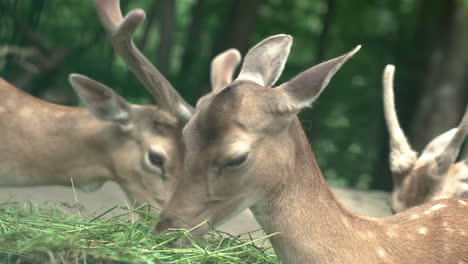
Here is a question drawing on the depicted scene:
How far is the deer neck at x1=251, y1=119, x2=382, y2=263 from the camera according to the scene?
120 inches

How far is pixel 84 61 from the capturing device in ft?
28.4

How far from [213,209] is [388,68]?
249cm

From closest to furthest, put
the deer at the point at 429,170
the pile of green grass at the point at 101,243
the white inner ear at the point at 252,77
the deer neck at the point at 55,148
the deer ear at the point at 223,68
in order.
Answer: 1. the pile of green grass at the point at 101,243
2. the white inner ear at the point at 252,77
3. the deer at the point at 429,170
4. the deer neck at the point at 55,148
5. the deer ear at the point at 223,68

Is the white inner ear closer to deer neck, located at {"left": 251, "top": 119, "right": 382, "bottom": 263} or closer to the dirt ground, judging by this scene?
deer neck, located at {"left": 251, "top": 119, "right": 382, "bottom": 263}

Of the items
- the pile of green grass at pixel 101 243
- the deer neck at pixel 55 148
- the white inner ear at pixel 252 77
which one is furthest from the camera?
the deer neck at pixel 55 148

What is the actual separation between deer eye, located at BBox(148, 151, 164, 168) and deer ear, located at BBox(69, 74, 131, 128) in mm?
297

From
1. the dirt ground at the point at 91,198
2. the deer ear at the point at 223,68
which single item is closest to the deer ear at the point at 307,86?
the dirt ground at the point at 91,198

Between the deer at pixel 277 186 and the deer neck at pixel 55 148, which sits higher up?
the deer at pixel 277 186

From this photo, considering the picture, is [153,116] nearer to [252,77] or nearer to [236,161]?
[252,77]

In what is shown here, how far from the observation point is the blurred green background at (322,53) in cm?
801

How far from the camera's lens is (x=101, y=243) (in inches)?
126

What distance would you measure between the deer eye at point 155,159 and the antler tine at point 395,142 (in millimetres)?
1627

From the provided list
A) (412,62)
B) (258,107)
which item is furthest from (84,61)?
(258,107)

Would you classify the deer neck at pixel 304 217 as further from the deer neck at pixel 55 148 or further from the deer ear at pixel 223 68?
the deer ear at pixel 223 68
